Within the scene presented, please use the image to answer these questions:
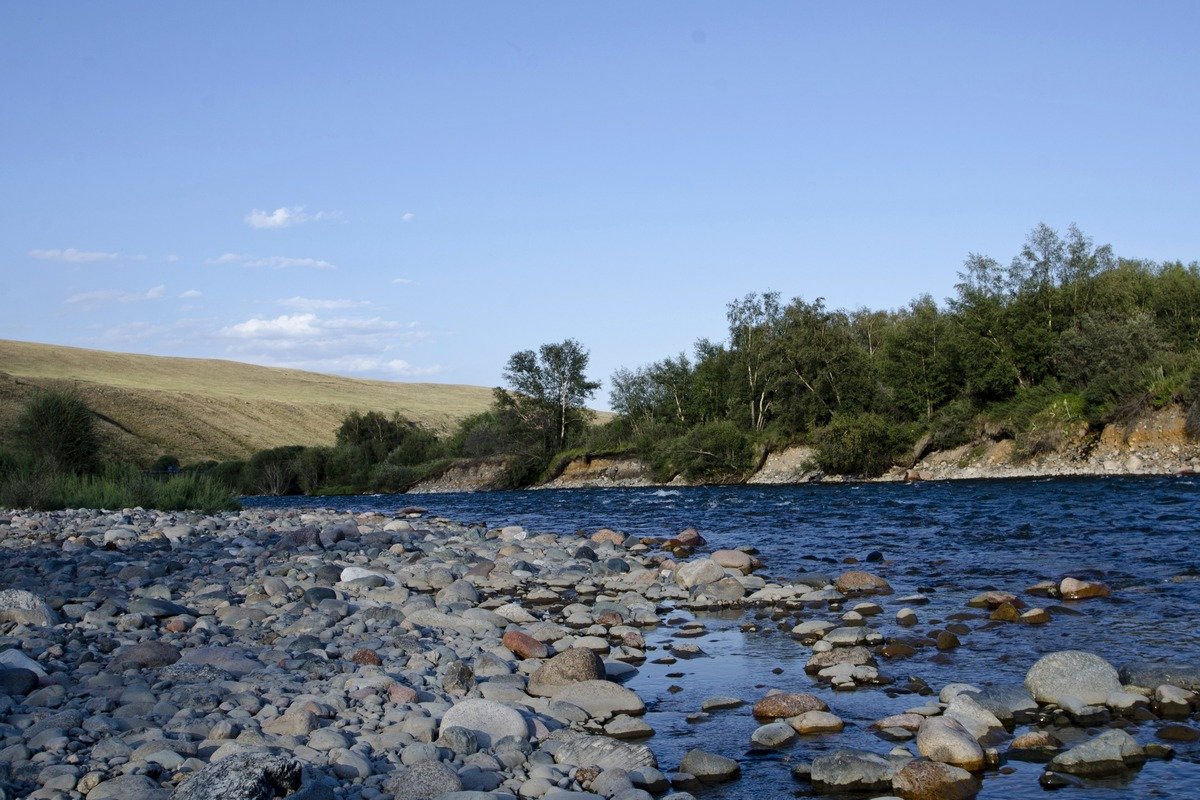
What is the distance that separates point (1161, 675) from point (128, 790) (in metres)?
7.53

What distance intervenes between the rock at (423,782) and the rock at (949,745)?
318 cm

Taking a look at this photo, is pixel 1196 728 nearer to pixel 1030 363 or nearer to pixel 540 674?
pixel 540 674

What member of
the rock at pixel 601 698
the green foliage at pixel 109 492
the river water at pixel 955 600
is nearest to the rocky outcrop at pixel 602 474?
the river water at pixel 955 600

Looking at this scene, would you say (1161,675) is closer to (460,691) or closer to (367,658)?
(460,691)

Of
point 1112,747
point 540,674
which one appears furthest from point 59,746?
point 1112,747

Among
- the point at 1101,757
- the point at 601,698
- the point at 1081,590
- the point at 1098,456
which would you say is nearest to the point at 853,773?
the point at 1101,757

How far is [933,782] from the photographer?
565 cm

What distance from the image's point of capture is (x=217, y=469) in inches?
3147

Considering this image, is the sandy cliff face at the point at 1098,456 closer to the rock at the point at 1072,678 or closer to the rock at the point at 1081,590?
the rock at the point at 1081,590

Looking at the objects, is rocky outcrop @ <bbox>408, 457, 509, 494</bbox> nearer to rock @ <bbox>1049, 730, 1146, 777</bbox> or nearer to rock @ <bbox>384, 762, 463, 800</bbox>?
rock @ <bbox>384, 762, 463, 800</bbox>

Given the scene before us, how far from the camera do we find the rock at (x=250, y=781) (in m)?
4.70

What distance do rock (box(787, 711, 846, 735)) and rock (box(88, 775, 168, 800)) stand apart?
174 inches

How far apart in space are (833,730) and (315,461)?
7929 cm

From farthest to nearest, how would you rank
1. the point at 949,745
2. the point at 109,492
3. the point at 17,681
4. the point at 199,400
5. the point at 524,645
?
the point at 199,400
the point at 109,492
the point at 524,645
the point at 17,681
the point at 949,745
